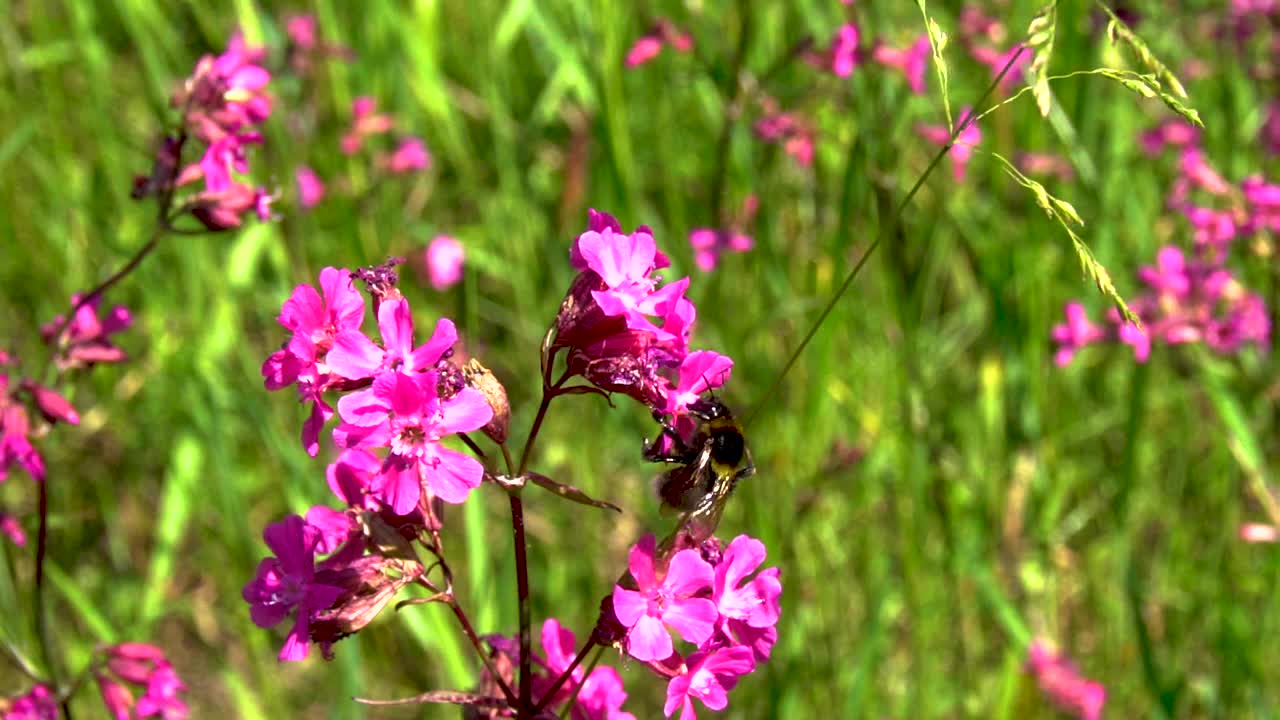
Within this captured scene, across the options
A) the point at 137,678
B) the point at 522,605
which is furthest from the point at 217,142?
the point at 522,605

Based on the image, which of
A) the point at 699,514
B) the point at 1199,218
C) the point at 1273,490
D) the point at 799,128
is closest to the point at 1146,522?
the point at 1273,490

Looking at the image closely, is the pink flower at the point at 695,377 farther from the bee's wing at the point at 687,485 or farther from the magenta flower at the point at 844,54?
the magenta flower at the point at 844,54

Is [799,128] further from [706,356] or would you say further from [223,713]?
[223,713]

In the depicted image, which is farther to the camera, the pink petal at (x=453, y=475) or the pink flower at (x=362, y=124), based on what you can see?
the pink flower at (x=362, y=124)

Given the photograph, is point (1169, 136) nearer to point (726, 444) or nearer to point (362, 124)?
point (362, 124)

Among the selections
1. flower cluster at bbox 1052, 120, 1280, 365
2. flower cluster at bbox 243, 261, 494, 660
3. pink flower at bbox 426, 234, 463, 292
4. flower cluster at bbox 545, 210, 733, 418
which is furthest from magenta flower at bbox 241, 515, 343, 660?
pink flower at bbox 426, 234, 463, 292

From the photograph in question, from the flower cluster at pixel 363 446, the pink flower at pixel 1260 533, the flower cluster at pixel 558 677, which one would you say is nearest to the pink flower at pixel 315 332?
the flower cluster at pixel 363 446
